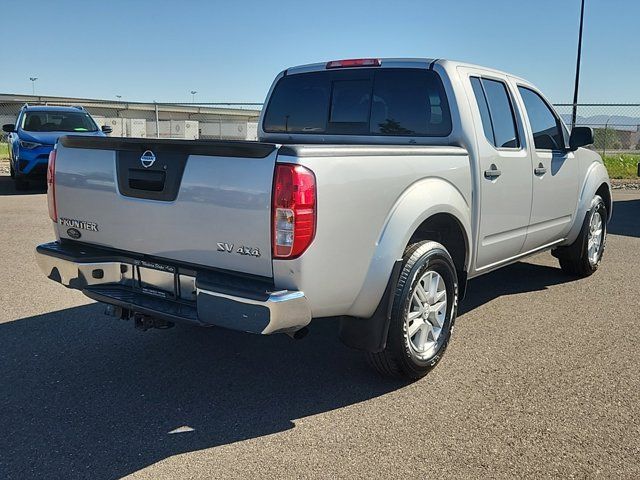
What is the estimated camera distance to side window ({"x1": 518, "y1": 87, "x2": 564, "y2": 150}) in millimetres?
5215

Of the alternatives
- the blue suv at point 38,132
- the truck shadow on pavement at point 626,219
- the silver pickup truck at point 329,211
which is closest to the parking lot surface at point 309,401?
the silver pickup truck at point 329,211

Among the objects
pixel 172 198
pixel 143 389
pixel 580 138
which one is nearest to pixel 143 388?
pixel 143 389

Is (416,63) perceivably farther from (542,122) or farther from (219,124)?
(219,124)

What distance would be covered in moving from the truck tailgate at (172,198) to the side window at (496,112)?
218cm

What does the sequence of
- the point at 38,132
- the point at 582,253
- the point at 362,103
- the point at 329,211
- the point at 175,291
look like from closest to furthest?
1. the point at 329,211
2. the point at 175,291
3. the point at 362,103
4. the point at 582,253
5. the point at 38,132

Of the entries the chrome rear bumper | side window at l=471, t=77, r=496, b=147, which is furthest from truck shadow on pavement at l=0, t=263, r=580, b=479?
side window at l=471, t=77, r=496, b=147

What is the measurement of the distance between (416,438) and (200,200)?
1626 mm

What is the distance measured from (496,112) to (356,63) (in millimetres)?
1135

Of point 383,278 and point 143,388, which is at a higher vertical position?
point 383,278

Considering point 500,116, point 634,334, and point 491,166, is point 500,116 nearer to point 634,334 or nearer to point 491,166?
point 491,166

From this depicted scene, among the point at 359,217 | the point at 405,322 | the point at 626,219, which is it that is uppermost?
the point at 359,217

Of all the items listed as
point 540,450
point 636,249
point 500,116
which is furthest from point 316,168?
point 636,249

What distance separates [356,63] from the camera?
15.6 feet

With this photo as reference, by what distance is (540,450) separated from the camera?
301cm
